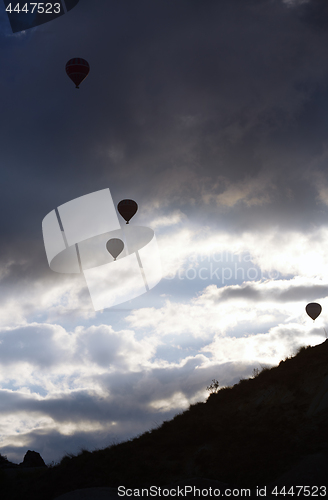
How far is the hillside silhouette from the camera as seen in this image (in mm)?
24453

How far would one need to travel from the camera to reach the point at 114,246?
58.7 m

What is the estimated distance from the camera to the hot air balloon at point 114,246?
58.5m

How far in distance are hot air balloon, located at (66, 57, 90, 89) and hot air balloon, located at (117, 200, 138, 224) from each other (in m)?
17.6

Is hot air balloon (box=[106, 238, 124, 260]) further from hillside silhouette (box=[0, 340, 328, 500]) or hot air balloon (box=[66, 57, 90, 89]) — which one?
hillside silhouette (box=[0, 340, 328, 500])

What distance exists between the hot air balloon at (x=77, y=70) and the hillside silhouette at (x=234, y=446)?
45630 mm

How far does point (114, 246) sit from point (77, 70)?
26093 millimetres

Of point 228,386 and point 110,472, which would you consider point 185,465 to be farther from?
point 228,386

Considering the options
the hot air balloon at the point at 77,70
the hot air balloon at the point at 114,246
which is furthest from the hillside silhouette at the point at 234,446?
the hot air balloon at the point at 77,70

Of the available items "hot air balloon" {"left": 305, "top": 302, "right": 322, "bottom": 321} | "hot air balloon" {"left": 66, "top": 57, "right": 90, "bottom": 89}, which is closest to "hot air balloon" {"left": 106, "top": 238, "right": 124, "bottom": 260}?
"hot air balloon" {"left": 66, "top": 57, "right": 90, "bottom": 89}

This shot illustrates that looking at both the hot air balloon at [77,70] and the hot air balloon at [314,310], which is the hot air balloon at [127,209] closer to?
the hot air balloon at [77,70]

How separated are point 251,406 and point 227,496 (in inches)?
495

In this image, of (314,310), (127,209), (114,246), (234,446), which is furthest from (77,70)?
(234,446)

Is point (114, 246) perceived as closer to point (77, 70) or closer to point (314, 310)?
point (77, 70)

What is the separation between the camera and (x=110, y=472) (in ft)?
96.0
